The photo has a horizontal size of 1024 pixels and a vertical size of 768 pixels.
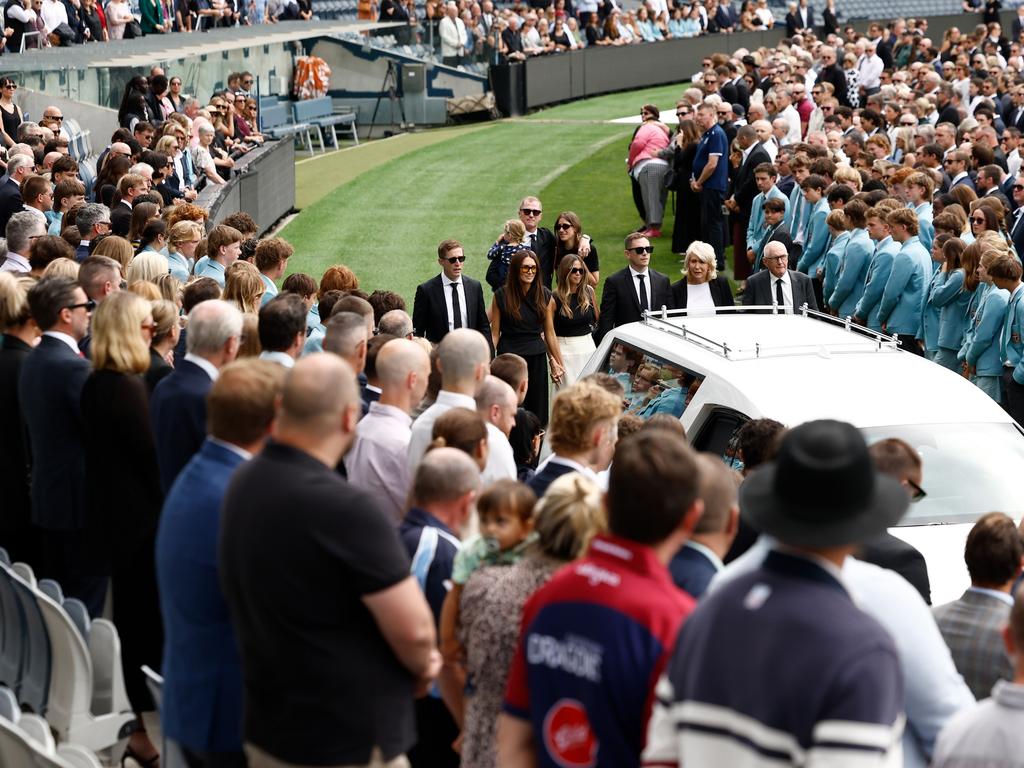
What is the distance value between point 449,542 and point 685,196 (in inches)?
602

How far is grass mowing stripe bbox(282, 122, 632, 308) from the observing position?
20078 mm

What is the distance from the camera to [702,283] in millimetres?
12023

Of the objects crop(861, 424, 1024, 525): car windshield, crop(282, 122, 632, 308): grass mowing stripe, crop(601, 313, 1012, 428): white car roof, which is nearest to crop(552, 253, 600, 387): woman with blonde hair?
crop(601, 313, 1012, 428): white car roof

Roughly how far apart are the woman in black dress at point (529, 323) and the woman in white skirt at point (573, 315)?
9cm

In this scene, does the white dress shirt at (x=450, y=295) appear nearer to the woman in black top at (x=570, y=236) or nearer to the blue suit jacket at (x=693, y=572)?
the woman in black top at (x=570, y=236)

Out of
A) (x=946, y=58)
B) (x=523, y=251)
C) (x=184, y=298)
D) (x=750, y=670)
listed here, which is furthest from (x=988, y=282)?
(x=946, y=58)

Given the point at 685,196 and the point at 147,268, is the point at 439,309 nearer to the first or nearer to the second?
the point at 147,268

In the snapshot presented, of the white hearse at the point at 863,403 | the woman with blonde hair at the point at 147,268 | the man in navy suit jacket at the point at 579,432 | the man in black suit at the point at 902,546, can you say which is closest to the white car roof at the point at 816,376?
the white hearse at the point at 863,403

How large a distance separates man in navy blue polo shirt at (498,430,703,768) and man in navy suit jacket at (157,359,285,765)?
126 centimetres

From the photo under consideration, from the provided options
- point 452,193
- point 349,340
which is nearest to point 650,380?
point 349,340

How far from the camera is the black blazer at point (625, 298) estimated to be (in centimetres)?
1217

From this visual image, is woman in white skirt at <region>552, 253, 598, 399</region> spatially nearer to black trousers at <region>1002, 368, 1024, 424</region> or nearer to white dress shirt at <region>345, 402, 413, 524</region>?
black trousers at <region>1002, 368, 1024, 424</region>

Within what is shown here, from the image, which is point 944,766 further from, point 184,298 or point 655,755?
point 184,298

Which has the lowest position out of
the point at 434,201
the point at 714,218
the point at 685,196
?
the point at 434,201
